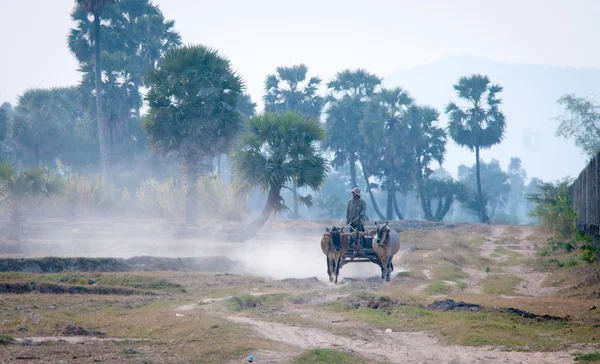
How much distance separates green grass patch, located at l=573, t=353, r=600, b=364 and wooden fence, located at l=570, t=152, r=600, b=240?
1140cm

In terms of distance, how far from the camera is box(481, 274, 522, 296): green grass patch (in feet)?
62.3

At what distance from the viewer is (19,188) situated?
30.7 m

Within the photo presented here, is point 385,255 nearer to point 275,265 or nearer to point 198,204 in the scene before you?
point 275,265

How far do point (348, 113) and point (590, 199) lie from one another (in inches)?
1922

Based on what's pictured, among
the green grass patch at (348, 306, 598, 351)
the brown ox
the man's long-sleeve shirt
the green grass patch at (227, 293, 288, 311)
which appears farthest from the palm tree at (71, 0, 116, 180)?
the green grass patch at (348, 306, 598, 351)

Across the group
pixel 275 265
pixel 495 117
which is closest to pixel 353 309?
pixel 275 265

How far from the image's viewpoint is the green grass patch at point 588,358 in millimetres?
9349

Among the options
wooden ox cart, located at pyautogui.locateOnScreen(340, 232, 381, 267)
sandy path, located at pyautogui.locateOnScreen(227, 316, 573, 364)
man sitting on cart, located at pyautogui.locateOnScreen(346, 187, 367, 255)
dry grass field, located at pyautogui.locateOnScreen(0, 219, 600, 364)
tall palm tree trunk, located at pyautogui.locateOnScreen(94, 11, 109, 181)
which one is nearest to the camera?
sandy path, located at pyautogui.locateOnScreen(227, 316, 573, 364)

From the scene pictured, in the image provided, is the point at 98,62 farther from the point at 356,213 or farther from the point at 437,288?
the point at 437,288

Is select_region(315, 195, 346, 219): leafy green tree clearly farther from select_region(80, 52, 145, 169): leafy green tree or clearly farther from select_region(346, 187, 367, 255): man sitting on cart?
select_region(346, 187, 367, 255): man sitting on cart

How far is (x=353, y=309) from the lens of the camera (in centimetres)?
1456

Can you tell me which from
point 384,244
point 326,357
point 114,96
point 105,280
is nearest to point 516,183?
point 114,96

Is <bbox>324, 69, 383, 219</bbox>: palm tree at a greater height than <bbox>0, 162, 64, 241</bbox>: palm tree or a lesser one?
greater

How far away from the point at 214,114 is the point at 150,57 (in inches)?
1292
